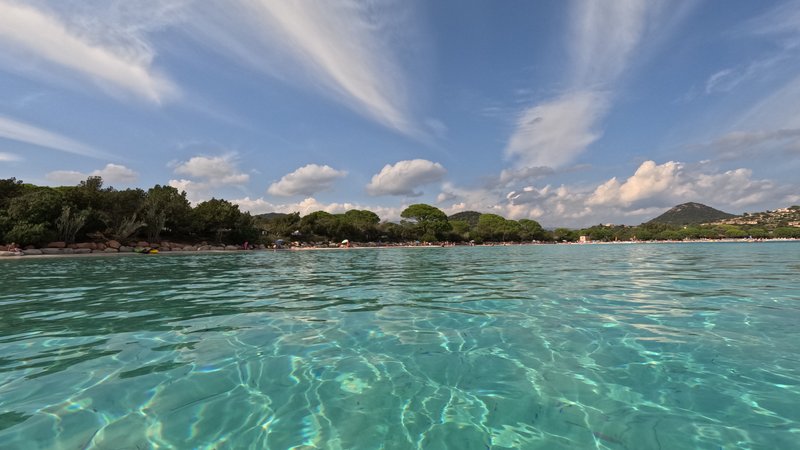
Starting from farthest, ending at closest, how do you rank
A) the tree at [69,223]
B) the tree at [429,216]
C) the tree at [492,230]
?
the tree at [492,230]
the tree at [429,216]
the tree at [69,223]

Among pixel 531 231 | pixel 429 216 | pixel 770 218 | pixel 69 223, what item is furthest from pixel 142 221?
pixel 770 218

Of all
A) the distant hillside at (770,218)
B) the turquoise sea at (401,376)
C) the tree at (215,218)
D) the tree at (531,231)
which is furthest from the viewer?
the distant hillside at (770,218)

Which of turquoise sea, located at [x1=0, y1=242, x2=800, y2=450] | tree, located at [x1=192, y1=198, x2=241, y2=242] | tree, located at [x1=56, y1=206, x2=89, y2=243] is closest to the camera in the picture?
turquoise sea, located at [x1=0, y1=242, x2=800, y2=450]

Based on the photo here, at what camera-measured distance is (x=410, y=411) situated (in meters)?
3.40

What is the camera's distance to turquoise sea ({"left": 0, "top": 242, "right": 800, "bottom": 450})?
3.01m

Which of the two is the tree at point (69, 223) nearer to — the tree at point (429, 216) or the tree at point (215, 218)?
the tree at point (215, 218)

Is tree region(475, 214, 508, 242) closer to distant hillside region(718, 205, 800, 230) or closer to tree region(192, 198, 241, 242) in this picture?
tree region(192, 198, 241, 242)

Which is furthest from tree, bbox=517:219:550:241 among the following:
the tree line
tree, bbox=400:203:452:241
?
the tree line

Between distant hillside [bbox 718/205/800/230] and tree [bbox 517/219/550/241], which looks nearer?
tree [bbox 517/219/550/241]

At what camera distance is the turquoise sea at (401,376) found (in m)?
3.01

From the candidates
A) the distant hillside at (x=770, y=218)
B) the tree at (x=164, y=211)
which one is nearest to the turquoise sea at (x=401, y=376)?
the tree at (x=164, y=211)

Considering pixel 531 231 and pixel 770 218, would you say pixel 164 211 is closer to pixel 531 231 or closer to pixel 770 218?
pixel 531 231

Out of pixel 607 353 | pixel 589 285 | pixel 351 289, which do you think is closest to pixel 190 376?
pixel 607 353

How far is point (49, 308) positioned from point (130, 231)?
1228 inches
